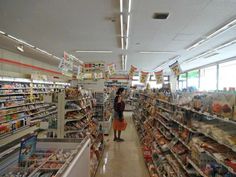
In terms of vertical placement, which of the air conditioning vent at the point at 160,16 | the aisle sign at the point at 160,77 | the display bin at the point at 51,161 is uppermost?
the air conditioning vent at the point at 160,16

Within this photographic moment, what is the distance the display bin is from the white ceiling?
3105 mm

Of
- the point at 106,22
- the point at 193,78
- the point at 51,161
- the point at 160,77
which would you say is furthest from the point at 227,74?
the point at 51,161

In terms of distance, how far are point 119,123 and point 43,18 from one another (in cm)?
430

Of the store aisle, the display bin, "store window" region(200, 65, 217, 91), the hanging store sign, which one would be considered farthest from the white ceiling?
"store window" region(200, 65, 217, 91)

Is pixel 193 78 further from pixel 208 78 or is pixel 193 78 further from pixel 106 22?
pixel 106 22

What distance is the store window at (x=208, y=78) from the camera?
1333 centimetres

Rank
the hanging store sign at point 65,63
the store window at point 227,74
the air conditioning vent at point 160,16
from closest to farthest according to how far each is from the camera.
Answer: the air conditioning vent at point 160,16 → the hanging store sign at point 65,63 → the store window at point 227,74

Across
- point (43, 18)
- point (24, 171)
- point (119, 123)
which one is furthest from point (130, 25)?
point (24, 171)

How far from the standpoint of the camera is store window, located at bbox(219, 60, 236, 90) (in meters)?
11.4

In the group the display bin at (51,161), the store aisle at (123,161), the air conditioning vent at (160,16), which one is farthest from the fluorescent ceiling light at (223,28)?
the display bin at (51,161)

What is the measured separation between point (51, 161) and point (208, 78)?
14.2 meters

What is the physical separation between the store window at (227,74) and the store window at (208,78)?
1.90 feet

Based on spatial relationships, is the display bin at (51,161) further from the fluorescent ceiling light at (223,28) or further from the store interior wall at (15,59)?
the store interior wall at (15,59)

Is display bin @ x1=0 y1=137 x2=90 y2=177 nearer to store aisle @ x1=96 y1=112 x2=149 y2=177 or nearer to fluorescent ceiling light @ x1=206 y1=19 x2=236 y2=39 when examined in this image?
store aisle @ x1=96 y1=112 x2=149 y2=177
